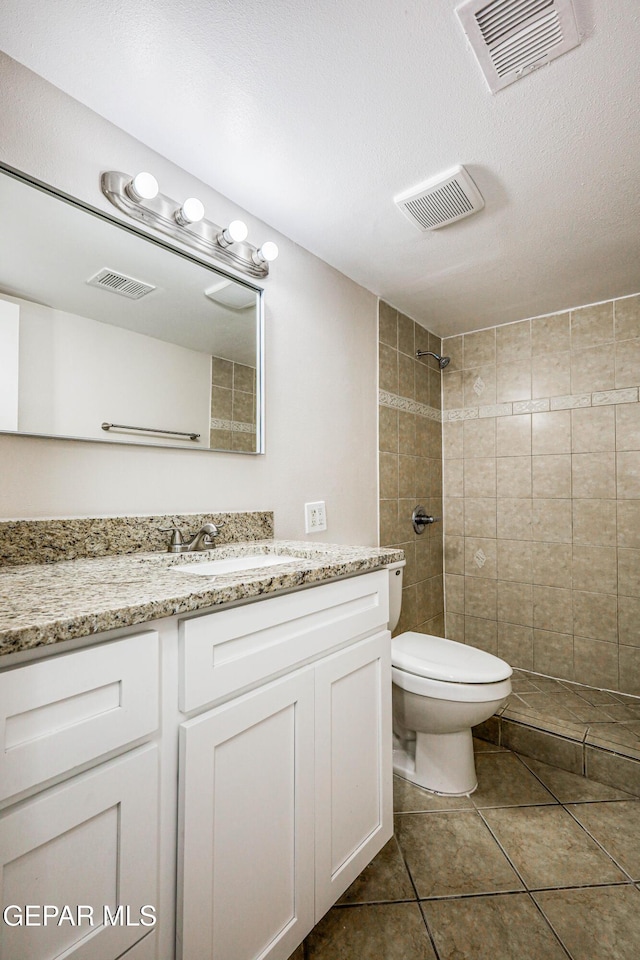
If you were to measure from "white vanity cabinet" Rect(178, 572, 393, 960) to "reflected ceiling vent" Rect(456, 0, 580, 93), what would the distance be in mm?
1309

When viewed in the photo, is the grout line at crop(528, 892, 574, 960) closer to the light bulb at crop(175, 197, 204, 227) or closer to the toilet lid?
the toilet lid

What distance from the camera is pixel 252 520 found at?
5.31 feet

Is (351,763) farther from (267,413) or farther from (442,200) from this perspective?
(442,200)

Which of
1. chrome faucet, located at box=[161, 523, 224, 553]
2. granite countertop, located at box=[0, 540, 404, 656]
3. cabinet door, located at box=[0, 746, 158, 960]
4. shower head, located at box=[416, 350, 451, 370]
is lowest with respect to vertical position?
cabinet door, located at box=[0, 746, 158, 960]

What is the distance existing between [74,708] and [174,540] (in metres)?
0.70

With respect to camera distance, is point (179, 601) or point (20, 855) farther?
point (179, 601)

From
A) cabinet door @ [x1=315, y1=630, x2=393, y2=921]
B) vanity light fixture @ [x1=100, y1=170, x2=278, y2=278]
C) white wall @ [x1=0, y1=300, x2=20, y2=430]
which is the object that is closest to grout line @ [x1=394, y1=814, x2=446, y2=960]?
cabinet door @ [x1=315, y1=630, x2=393, y2=921]

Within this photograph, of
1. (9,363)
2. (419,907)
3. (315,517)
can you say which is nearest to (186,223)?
(9,363)

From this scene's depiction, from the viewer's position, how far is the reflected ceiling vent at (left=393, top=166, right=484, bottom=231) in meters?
1.48

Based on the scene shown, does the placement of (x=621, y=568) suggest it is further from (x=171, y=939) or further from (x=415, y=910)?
(x=171, y=939)

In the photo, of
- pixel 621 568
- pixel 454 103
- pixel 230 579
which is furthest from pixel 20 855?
pixel 621 568

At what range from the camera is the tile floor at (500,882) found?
43.5 inches

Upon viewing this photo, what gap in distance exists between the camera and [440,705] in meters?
1.61

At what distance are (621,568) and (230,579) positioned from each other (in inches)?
89.7
